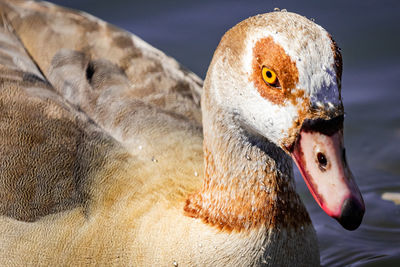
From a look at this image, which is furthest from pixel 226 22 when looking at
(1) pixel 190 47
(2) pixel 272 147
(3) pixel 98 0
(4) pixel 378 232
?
(2) pixel 272 147

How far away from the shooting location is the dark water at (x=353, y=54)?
4.06 metres

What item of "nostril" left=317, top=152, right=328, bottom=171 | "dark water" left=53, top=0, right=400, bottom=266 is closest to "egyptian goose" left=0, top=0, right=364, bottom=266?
"nostril" left=317, top=152, right=328, bottom=171

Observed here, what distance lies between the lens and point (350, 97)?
16.2 ft

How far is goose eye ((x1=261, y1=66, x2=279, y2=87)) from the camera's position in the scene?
2480mm

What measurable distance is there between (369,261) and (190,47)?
2.47 metres

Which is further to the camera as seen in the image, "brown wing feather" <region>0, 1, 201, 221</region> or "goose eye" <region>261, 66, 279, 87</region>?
"brown wing feather" <region>0, 1, 201, 221</region>

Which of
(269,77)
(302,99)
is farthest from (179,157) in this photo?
(302,99)

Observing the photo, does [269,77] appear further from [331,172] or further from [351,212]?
[351,212]

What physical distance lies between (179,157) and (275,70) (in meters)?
0.96

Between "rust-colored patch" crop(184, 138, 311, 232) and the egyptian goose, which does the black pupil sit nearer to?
the egyptian goose

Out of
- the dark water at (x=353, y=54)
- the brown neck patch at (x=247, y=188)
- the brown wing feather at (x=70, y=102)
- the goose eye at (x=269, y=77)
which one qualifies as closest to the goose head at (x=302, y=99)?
the goose eye at (x=269, y=77)

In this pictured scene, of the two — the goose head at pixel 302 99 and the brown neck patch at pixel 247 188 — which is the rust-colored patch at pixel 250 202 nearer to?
the brown neck patch at pixel 247 188

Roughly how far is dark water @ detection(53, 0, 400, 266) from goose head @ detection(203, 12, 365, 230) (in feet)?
4.87

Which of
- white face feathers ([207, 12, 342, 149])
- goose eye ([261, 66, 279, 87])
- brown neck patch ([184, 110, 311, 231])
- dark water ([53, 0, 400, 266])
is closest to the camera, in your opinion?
white face feathers ([207, 12, 342, 149])
